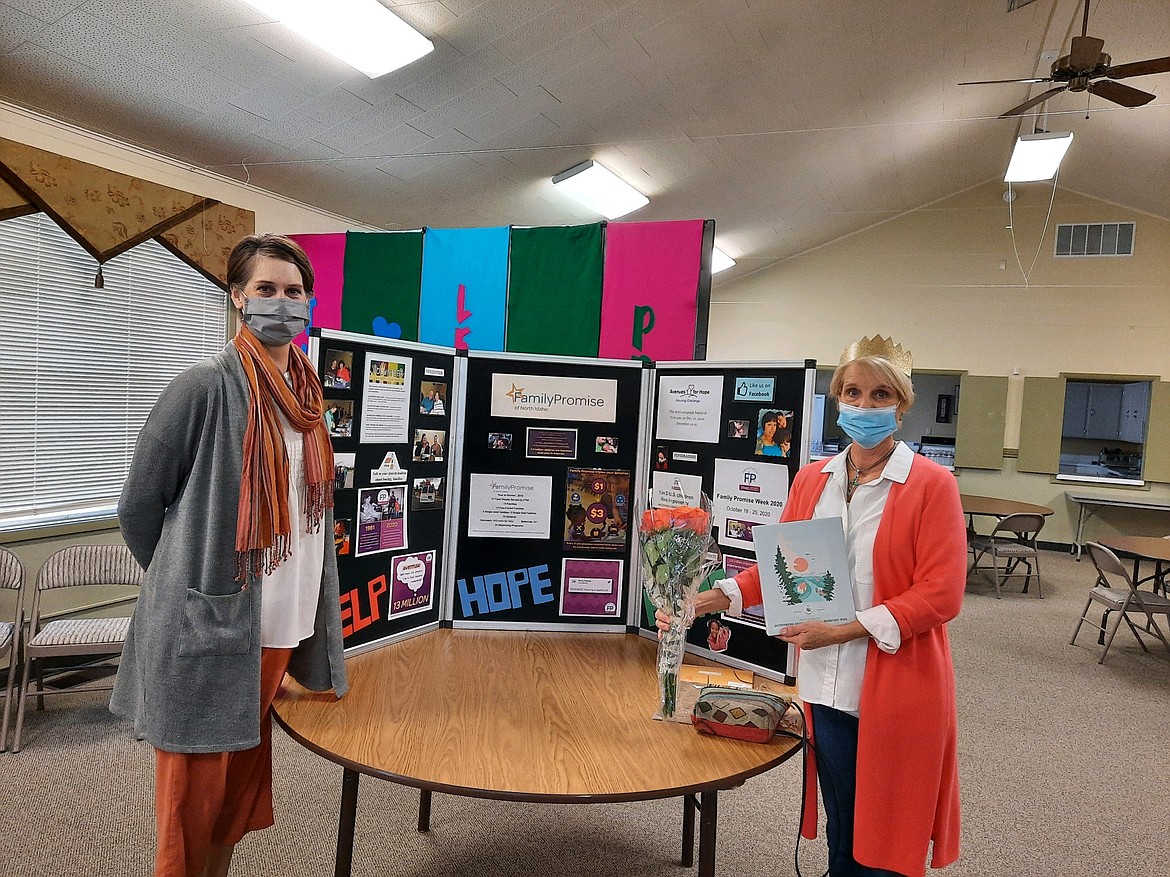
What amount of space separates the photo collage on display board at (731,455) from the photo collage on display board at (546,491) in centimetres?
13

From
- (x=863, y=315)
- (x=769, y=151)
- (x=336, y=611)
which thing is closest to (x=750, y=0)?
(x=769, y=151)

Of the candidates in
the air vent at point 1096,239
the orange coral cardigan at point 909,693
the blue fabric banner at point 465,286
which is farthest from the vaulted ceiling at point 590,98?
the orange coral cardigan at point 909,693

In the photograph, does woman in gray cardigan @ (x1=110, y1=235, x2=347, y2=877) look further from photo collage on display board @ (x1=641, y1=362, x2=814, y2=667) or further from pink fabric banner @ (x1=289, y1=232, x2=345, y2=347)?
pink fabric banner @ (x1=289, y1=232, x2=345, y2=347)

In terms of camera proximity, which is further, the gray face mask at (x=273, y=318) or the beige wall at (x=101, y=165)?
the beige wall at (x=101, y=165)

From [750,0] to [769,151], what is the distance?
7.04 ft

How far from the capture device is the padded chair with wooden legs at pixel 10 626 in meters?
3.02

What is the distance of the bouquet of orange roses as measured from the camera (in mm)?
1599

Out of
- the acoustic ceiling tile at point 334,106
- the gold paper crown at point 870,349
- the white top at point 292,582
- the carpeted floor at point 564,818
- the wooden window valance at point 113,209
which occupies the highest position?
the acoustic ceiling tile at point 334,106

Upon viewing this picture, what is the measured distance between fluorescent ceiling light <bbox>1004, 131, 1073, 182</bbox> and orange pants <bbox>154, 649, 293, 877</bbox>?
20.4ft

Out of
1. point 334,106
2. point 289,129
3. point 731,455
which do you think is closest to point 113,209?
point 289,129

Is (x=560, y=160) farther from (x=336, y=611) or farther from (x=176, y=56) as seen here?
(x=336, y=611)

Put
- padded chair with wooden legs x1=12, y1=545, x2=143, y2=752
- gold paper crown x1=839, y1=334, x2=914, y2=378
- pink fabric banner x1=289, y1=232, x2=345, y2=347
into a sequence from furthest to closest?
pink fabric banner x1=289, y1=232, x2=345, y2=347 < padded chair with wooden legs x1=12, y1=545, x2=143, y2=752 < gold paper crown x1=839, y1=334, x2=914, y2=378

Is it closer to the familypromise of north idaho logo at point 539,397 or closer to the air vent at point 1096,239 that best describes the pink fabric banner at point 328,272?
the familypromise of north idaho logo at point 539,397

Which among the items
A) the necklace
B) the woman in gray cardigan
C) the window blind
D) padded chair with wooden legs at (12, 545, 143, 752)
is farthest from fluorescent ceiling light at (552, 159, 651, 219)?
the necklace
